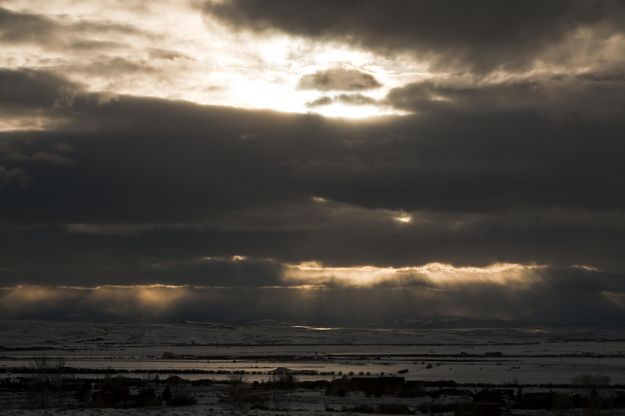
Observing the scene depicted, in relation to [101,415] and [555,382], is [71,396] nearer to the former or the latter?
[101,415]

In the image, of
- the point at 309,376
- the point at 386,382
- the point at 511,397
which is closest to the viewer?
the point at 511,397

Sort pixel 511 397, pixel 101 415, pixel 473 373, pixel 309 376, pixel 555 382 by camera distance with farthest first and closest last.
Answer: pixel 473 373 → pixel 309 376 → pixel 555 382 → pixel 511 397 → pixel 101 415

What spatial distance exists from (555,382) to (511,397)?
70.1ft

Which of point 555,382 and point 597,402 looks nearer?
point 597,402

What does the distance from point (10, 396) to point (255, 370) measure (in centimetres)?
4698

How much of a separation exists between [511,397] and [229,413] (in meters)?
23.2

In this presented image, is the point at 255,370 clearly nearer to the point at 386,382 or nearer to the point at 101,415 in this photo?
the point at 386,382

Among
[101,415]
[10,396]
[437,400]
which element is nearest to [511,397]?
[437,400]

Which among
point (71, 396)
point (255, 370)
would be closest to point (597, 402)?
point (71, 396)

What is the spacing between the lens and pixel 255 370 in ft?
367

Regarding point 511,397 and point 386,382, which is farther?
point 386,382

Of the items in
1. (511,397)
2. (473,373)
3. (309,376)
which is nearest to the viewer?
(511,397)

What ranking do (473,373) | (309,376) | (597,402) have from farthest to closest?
1. (473,373)
2. (309,376)
3. (597,402)

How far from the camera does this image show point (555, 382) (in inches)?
3312
